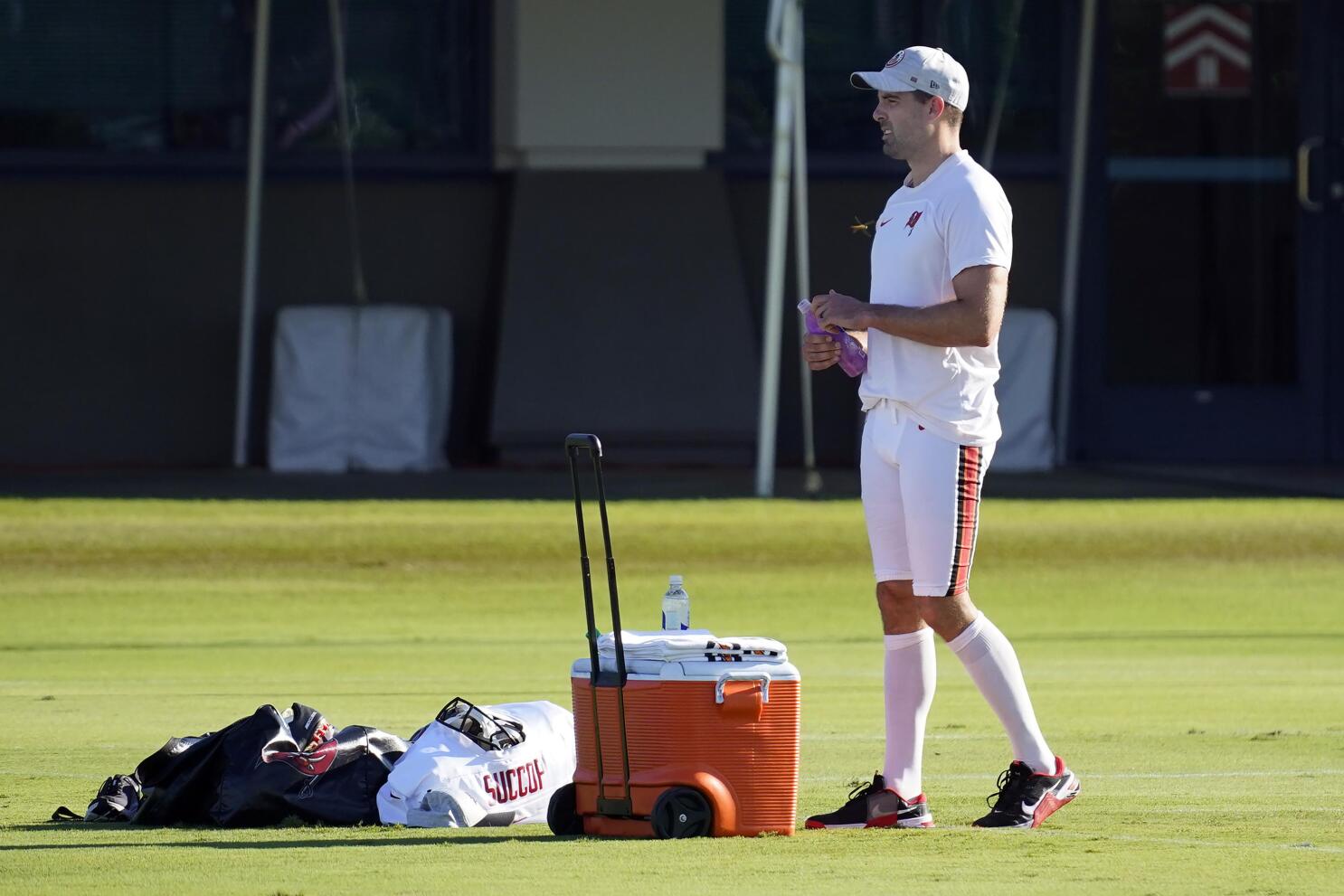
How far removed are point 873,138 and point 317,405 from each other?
173 inches

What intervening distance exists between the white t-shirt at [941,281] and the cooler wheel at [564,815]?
1181mm

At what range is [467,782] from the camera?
5.99 m

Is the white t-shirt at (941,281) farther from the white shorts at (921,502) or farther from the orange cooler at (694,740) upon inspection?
the orange cooler at (694,740)

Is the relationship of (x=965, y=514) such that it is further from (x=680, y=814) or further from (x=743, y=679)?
(x=680, y=814)

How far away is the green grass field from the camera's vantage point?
17.2ft

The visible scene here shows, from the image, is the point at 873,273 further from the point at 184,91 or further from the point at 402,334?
the point at 184,91

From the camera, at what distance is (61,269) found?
17.3 metres

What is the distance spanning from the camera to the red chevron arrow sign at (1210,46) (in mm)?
17828

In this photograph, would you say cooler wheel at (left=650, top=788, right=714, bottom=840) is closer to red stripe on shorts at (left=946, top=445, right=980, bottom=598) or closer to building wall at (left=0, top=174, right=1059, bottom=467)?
red stripe on shorts at (left=946, top=445, right=980, bottom=598)

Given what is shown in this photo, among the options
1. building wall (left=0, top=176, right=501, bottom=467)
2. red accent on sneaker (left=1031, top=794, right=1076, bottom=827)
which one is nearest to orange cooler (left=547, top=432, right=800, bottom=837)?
red accent on sneaker (left=1031, top=794, right=1076, bottom=827)

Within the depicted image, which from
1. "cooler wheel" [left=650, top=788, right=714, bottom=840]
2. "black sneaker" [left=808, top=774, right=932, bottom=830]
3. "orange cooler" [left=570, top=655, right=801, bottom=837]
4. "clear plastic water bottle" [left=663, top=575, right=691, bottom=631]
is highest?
"clear plastic water bottle" [left=663, top=575, right=691, bottom=631]

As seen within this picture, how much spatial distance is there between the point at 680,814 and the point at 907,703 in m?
0.71

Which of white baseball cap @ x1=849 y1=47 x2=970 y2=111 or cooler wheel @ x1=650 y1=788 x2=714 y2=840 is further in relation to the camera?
white baseball cap @ x1=849 y1=47 x2=970 y2=111

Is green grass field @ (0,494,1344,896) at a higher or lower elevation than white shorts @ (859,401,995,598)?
lower
